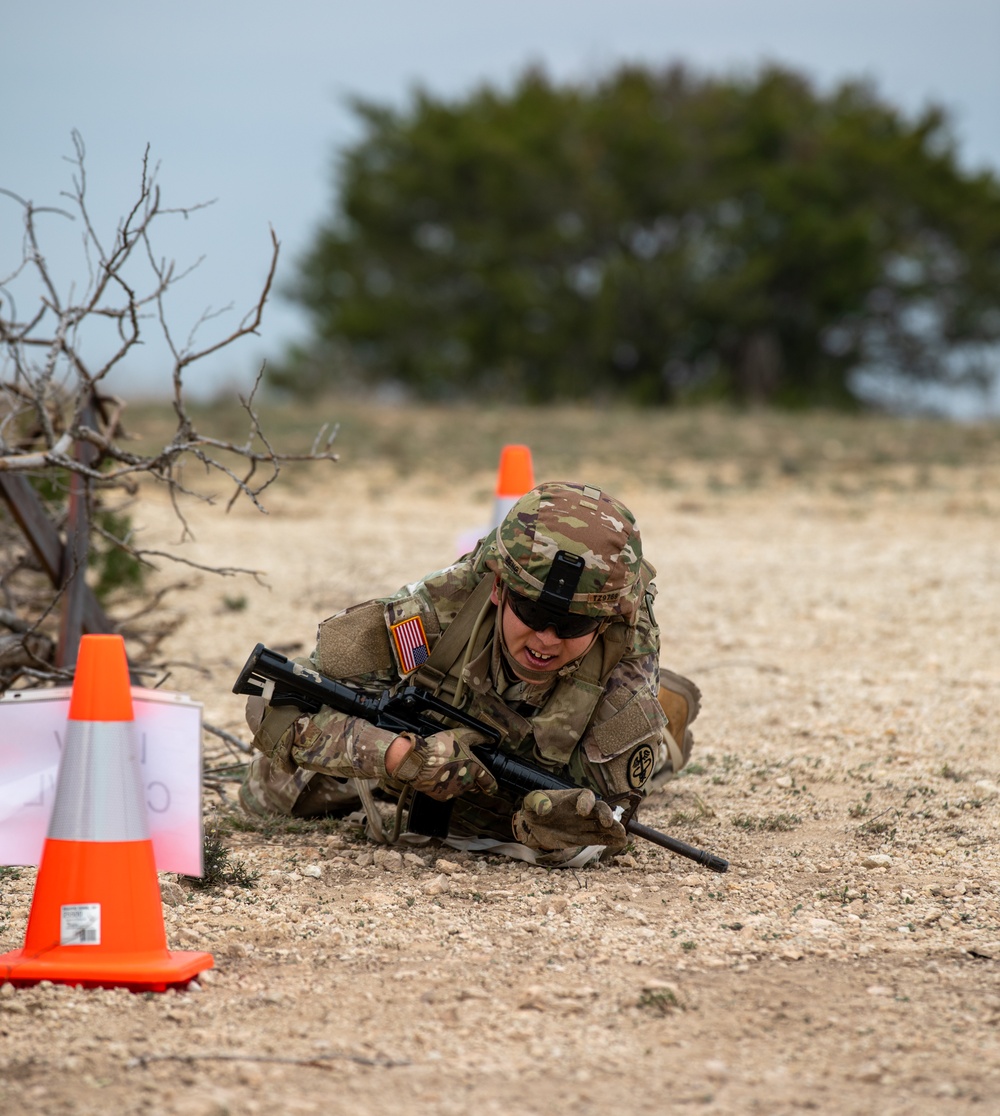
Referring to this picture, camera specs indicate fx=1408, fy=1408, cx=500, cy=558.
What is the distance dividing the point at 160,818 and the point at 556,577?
1051mm

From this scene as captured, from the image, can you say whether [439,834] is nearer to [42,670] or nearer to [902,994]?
[902,994]

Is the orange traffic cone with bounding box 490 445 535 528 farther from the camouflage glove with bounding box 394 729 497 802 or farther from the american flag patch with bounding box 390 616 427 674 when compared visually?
the camouflage glove with bounding box 394 729 497 802

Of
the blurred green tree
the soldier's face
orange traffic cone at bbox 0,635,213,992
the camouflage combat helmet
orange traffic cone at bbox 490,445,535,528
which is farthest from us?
the blurred green tree

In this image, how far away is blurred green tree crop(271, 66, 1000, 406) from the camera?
76.8 feet

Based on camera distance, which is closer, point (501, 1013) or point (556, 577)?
point (501, 1013)

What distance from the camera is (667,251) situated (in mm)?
23781

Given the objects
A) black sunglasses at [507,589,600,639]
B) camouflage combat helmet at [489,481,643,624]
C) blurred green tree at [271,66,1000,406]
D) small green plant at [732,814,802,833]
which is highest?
blurred green tree at [271,66,1000,406]

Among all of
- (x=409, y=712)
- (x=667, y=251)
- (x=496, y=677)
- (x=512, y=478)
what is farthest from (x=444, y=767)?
(x=667, y=251)

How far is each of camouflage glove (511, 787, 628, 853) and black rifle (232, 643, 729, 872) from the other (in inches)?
2.7

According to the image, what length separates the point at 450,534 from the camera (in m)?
9.62

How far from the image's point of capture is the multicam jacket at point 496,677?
369 centimetres

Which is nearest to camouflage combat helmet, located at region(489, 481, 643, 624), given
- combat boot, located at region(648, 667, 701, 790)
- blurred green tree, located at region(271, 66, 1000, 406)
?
combat boot, located at region(648, 667, 701, 790)

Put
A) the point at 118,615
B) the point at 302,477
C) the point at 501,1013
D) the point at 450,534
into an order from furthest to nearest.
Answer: the point at 302,477 → the point at 450,534 → the point at 118,615 → the point at 501,1013

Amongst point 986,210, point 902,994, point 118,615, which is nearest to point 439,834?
point 902,994
